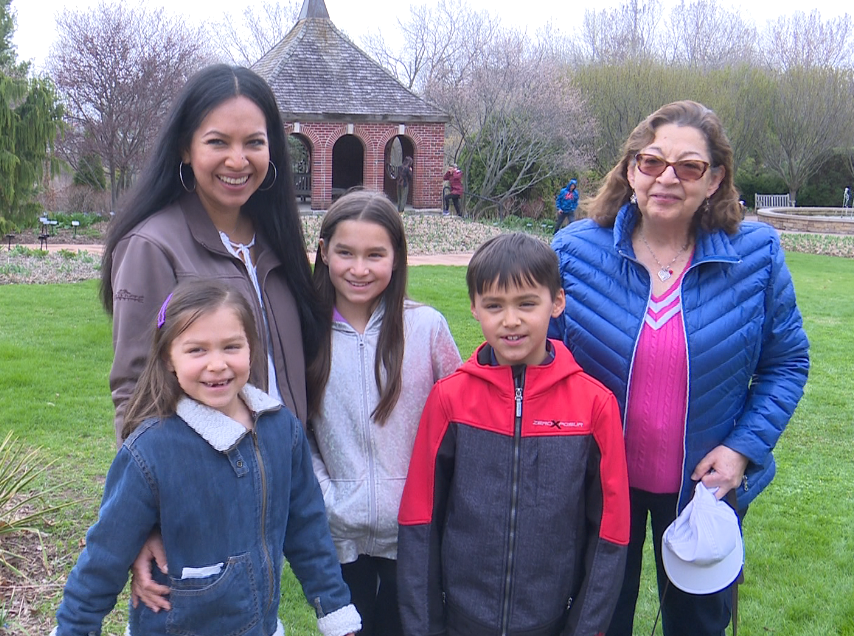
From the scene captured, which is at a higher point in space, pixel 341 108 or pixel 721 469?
pixel 341 108

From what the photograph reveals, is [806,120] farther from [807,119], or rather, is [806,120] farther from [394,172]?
[394,172]

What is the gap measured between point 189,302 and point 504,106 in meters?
22.8

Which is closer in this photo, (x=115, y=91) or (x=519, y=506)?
(x=519, y=506)

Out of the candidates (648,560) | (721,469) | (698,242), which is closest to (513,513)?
(721,469)

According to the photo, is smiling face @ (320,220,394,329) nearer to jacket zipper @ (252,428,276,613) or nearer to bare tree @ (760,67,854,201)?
jacket zipper @ (252,428,276,613)

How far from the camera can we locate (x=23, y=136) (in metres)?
14.1

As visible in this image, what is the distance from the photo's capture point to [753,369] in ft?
8.41

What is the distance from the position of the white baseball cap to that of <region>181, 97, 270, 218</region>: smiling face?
1627mm

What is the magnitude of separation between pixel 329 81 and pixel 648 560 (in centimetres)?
2006

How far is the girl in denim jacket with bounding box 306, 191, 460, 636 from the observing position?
2.47 m

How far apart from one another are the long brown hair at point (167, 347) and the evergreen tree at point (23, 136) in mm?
13423

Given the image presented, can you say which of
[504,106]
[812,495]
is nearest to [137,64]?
[504,106]

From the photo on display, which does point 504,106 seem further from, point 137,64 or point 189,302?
point 189,302

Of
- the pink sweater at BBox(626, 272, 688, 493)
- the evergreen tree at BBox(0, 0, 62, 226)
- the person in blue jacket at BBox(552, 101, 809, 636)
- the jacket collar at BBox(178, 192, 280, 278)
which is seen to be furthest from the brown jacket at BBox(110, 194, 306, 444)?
the evergreen tree at BBox(0, 0, 62, 226)
